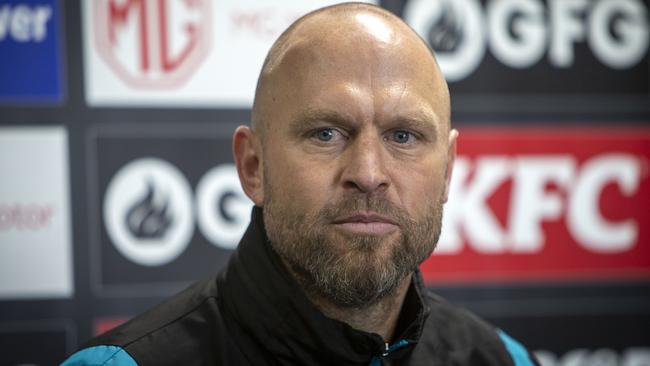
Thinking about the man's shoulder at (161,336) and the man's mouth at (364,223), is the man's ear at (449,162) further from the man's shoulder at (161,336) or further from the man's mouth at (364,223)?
the man's shoulder at (161,336)

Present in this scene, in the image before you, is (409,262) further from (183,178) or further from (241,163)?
(183,178)

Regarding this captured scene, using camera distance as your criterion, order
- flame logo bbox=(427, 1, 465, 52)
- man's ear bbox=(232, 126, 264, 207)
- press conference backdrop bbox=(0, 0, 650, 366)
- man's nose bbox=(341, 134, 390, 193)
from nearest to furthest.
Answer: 1. man's nose bbox=(341, 134, 390, 193)
2. man's ear bbox=(232, 126, 264, 207)
3. press conference backdrop bbox=(0, 0, 650, 366)
4. flame logo bbox=(427, 1, 465, 52)

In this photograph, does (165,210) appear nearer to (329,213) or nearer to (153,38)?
(153,38)

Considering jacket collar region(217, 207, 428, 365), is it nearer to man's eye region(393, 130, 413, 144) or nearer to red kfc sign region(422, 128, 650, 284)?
man's eye region(393, 130, 413, 144)

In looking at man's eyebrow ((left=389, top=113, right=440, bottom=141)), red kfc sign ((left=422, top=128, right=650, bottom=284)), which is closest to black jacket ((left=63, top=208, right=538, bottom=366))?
man's eyebrow ((left=389, top=113, right=440, bottom=141))

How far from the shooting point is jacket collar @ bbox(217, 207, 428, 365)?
3.07 ft

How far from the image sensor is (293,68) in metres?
0.97

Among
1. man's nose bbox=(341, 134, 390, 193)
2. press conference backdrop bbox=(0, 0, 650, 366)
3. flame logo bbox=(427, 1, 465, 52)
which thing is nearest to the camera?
man's nose bbox=(341, 134, 390, 193)

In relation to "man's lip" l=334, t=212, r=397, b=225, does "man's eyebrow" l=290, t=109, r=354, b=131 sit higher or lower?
higher

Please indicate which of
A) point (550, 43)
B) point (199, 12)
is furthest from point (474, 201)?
point (199, 12)

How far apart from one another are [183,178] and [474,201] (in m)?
0.68

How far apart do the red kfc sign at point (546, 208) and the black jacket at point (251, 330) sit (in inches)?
35.5

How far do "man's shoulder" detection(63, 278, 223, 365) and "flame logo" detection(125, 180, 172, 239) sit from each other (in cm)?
78

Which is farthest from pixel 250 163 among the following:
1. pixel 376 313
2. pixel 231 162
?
pixel 231 162
